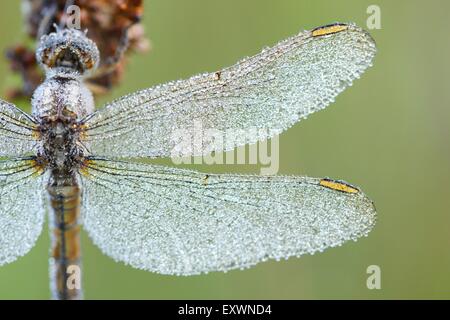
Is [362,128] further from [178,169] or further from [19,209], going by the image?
[19,209]

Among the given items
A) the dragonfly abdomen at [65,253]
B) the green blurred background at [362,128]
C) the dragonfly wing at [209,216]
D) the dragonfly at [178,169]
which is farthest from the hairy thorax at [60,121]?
the green blurred background at [362,128]

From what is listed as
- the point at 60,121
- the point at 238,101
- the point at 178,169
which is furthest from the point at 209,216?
the point at 60,121

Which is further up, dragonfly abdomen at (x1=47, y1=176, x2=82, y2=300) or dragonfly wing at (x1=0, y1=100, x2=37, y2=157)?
dragonfly wing at (x1=0, y1=100, x2=37, y2=157)

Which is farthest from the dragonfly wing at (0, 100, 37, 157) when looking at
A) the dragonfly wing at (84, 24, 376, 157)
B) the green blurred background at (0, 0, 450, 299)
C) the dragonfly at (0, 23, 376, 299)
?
the green blurred background at (0, 0, 450, 299)

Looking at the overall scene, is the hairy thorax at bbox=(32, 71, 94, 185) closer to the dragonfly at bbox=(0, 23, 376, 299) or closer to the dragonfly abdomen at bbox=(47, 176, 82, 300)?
the dragonfly at bbox=(0, 23, 376, 299)

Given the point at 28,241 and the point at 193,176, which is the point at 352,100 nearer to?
the point at 193,176

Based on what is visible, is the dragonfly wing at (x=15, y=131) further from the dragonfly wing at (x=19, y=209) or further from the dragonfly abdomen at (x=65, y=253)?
the dragonfly abdomen at (x=65, y=253)
